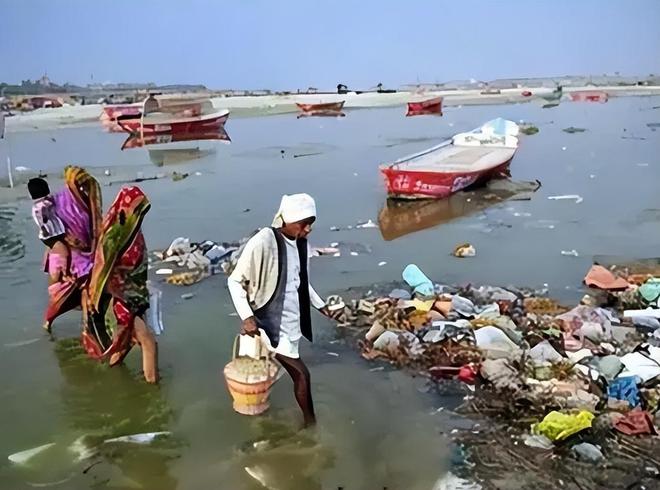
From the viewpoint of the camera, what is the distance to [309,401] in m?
4.55

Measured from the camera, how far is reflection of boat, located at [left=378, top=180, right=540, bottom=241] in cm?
1149

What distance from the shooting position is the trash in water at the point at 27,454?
437 centimetres

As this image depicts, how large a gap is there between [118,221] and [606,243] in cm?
731

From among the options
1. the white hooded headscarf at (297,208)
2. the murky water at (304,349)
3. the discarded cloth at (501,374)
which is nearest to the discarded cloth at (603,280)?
the murky water at (304,349)

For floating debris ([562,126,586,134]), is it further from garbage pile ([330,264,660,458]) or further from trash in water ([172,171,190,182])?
garbage pile ([330,264,660,458])

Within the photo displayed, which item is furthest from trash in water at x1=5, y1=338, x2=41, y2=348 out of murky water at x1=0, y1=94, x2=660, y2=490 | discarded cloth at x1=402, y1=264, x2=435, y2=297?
discarded cloth at x1=402, y1=264, x2=435, y2=297

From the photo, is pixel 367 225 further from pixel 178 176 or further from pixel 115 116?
pixel 115 116

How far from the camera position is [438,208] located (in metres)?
12.9

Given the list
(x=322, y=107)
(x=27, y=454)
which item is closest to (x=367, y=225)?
(x=27, y=454)

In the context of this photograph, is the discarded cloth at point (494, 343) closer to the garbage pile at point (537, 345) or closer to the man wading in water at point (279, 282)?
the garbage pile at point (537, 345)

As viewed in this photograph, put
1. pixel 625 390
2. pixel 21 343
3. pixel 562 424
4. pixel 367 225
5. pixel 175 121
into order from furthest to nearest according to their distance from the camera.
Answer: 1. pixel 175 121
2. pixel 367 225
3. pixel 21 343
4. pixel 625 390
5. pixel 562 424

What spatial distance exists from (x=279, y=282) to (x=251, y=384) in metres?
0.74

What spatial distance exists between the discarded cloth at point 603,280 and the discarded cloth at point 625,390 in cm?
271

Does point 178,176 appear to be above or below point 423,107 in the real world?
above
